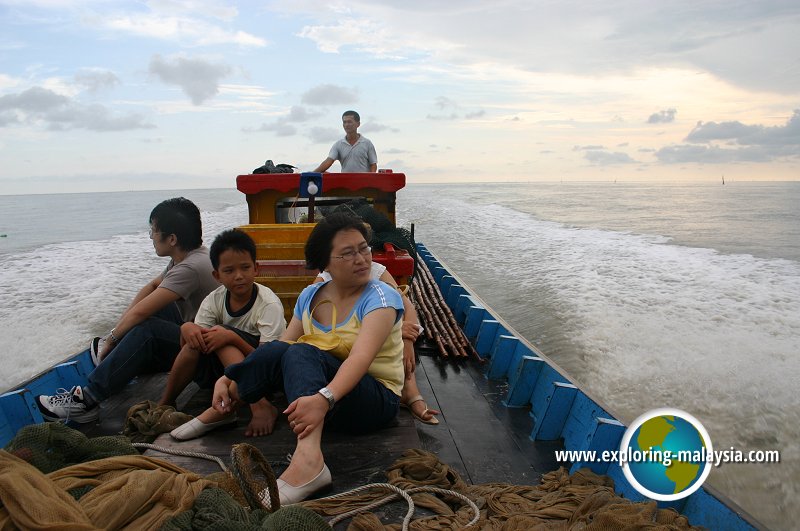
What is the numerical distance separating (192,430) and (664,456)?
228cm

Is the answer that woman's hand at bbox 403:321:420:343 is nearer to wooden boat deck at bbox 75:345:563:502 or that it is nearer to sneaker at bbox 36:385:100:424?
wooden boat deck at bbox 75:345:563:502

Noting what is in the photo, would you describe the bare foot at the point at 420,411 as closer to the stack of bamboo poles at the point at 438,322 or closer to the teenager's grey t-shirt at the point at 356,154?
the stack of bamboo poles at the point at 438,322

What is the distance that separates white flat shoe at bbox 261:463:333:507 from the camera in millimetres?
2219

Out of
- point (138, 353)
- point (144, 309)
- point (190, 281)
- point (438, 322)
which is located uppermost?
point (190, 281)

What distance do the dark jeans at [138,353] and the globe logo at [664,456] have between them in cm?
264

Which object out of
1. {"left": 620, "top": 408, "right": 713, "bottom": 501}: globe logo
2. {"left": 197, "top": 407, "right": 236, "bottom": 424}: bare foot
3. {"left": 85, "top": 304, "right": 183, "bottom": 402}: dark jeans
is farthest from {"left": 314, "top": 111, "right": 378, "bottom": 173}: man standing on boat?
{"left": 620, "top": 408, "right": 713, "bottom": 501}: globe logo

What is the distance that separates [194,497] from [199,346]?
1.34m

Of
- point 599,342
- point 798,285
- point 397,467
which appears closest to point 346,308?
point 397,467

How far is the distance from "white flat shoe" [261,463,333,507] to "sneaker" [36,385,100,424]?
5.46ft

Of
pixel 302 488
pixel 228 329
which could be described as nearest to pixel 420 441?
pixel 302 488

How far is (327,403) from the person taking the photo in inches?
90.0

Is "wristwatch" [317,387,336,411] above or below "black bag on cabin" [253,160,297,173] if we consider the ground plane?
below

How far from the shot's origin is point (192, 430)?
2840 mm

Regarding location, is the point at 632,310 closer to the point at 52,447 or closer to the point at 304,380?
the point at 304,380
